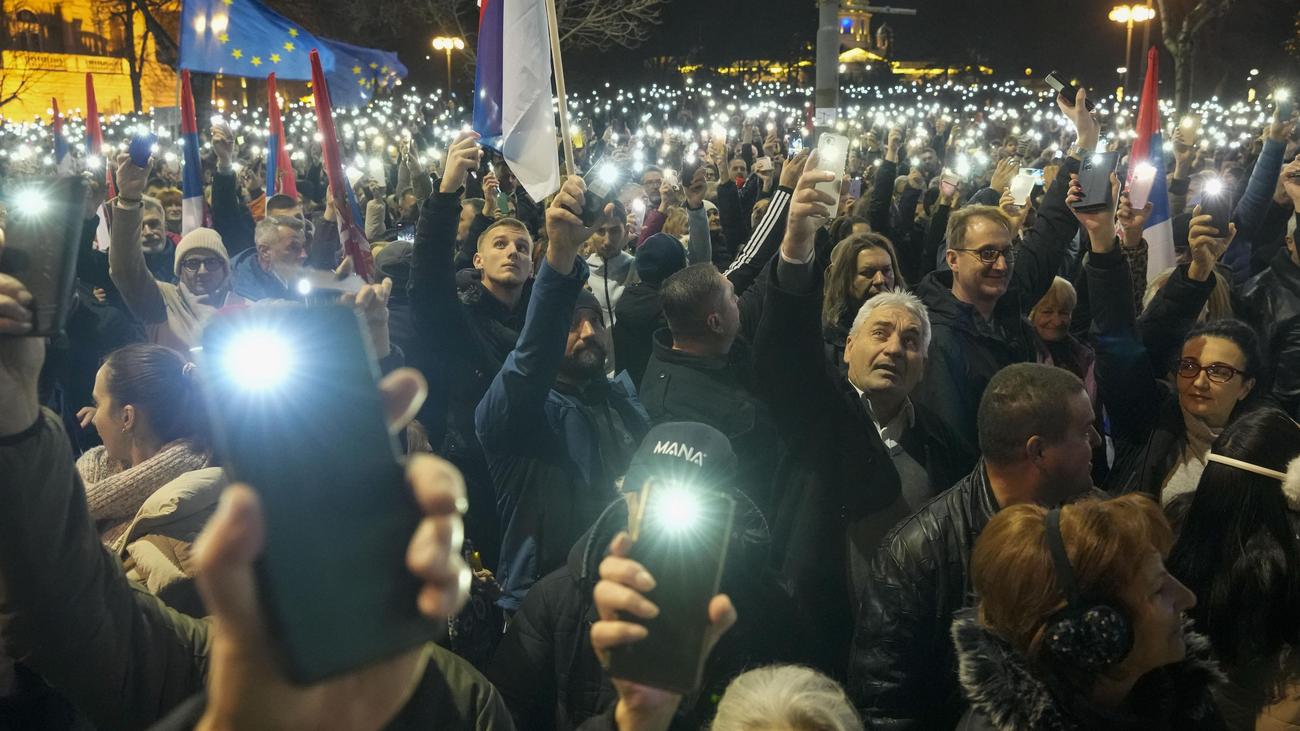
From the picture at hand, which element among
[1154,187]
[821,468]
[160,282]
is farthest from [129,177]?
[1154,187]

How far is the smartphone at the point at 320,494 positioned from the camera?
0.97 meters

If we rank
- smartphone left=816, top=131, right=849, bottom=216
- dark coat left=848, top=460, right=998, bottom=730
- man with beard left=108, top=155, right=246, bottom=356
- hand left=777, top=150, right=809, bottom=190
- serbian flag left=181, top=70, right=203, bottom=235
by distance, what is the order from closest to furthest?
dark coat left=848, top=460, right=998, bottom=730, hand left=777, top=150, right=809, bottom=190, smartphone left=816, top=131, right=849, bottom=216, man with beard left=108, top=155, right=246, bottom=356, serbian flag left=181, top=70, right=203, bottom=235

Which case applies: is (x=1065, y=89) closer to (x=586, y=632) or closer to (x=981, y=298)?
(x=981, y=298)

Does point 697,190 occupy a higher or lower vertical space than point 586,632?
higher

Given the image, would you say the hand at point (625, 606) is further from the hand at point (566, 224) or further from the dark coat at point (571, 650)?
the hand at point (566, 224)

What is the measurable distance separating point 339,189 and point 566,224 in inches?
94.1

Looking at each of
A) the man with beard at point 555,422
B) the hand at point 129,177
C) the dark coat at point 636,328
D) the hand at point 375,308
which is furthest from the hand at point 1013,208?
the hand at point 129,177

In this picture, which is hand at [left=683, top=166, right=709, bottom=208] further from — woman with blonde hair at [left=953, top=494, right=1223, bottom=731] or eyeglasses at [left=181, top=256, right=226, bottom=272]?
woman with blonde hair at [left=953, top=494, right=1223, bottom=731]

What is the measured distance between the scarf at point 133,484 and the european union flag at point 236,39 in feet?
21.3

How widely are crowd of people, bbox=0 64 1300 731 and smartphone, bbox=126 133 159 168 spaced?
0.04 m

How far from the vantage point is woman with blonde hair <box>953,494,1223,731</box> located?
7.88 feet

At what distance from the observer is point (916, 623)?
3064 millimetres

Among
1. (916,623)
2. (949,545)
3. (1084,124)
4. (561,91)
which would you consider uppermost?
(561,91)

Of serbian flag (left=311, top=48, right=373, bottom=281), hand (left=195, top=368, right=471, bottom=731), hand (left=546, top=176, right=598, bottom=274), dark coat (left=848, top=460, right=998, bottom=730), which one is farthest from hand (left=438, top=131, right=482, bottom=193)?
hand (left=195, top=368, right=471, bottom=731)
